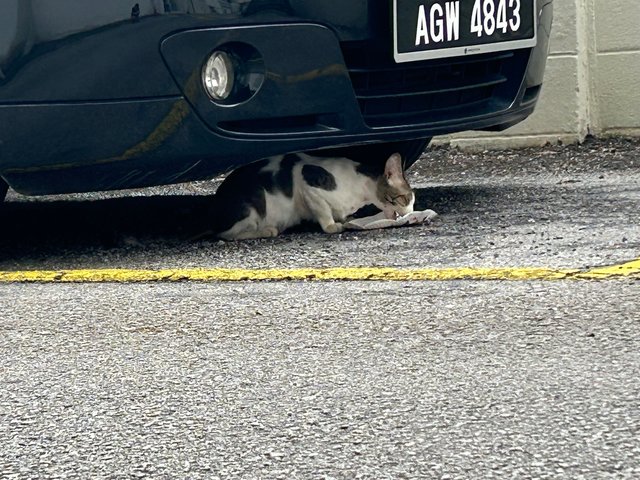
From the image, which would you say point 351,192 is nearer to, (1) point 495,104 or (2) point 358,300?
(1) point 495,104

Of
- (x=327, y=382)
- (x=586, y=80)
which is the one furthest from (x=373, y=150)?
(x=327, y=382)

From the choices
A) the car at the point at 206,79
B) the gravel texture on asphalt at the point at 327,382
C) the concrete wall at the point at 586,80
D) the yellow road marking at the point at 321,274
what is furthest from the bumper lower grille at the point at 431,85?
the concrete wall at the point at 586,80

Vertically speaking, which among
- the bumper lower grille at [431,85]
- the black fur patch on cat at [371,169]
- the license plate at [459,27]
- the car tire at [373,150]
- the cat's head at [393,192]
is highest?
the license plate at [459,27]

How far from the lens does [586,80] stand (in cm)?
664

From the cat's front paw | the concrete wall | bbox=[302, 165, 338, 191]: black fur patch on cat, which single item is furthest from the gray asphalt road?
the concrete wall

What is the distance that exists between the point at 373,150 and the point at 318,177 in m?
0.41

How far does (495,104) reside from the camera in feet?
14.9

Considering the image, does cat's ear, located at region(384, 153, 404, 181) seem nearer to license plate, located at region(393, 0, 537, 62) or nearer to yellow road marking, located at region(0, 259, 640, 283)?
license plate, located at region(393, 0, 537, 62)

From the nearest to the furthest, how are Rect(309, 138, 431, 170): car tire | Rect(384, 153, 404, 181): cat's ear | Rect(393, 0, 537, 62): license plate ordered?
Rect(393, 0, 537, 62): license plate, Rect(384, 153, 404, 181): cat's ear, Rect(309, 138, 431, 170): car tire

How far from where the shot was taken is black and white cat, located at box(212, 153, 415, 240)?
14.8 ft

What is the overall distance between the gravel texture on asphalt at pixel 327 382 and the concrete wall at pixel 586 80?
126 inches

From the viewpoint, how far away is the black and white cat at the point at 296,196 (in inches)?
178

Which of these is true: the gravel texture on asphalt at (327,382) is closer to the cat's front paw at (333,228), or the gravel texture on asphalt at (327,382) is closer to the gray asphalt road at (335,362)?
the gray asphalt road at (335,362)

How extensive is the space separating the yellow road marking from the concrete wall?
3.01m
